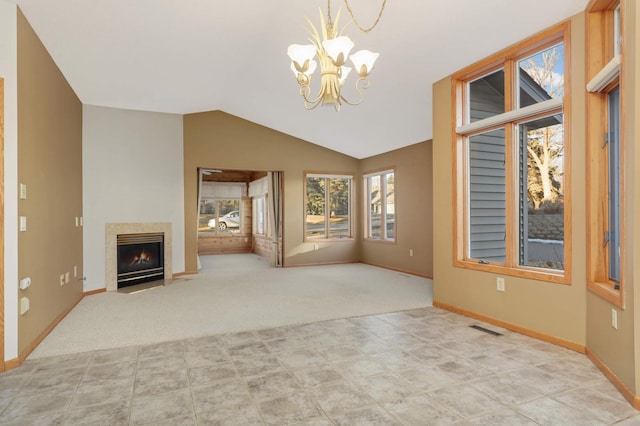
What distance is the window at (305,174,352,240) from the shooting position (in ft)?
27.5

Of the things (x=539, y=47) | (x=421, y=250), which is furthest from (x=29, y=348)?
(x=421, y=250)

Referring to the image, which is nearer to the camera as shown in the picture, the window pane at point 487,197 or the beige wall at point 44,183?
the beige wall at point 44,183

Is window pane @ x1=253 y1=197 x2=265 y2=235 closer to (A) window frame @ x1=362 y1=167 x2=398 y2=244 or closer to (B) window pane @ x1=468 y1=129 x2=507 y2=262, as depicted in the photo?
(A) window frame @ x1=362 y1=167 x2=398 y2=244

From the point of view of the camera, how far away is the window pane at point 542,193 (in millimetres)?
3289

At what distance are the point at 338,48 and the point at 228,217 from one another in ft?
30.7

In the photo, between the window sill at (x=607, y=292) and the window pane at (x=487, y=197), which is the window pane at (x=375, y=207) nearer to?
the window pane at (x=487, y=197)

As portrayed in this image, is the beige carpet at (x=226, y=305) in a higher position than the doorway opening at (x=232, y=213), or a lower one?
lower

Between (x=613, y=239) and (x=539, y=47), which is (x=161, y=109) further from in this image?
(x=613, y=239)

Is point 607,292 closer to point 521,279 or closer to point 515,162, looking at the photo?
point 521,279

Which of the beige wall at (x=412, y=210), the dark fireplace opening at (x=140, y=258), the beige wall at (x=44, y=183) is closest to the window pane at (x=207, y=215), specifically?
the dark fireplace opening at (x=140, y=258)

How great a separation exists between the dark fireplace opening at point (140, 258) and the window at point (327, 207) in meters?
3.10

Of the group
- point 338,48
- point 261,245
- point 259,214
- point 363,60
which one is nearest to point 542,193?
point 363,60

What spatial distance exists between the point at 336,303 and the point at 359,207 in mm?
4207

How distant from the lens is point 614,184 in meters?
2.73
